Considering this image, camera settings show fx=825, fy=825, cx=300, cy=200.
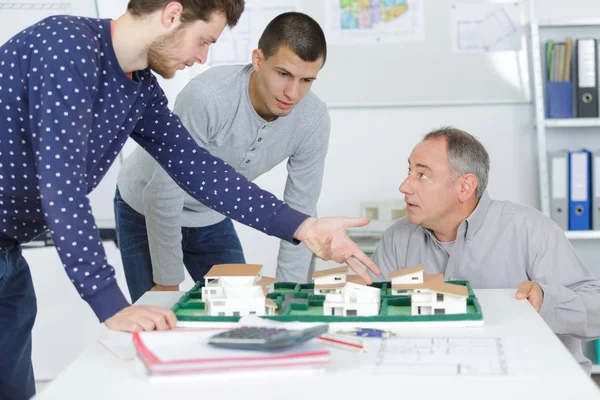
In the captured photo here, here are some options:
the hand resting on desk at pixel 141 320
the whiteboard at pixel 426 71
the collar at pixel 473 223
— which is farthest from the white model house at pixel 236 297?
the whiteboard at pixel 426 71

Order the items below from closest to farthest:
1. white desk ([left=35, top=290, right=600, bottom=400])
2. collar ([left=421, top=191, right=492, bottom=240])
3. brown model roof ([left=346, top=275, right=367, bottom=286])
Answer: white desk ([left=35, top=290, right=600, bottom=400])
brown model roof ([left=346, top=275, right=367, bottom=286])
collar ([left=421, top=191, right=492, bottom=240])

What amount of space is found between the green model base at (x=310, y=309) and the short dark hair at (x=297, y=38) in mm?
751

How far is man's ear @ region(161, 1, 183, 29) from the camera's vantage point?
4.77ft

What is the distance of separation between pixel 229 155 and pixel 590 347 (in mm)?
1853

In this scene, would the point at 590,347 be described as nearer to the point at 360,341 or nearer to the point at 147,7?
the point at 360,341

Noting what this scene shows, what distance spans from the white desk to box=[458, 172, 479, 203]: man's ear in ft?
3.11

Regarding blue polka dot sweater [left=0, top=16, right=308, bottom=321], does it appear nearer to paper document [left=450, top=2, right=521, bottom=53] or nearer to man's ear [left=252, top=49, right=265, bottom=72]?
man's ear [left=252, top=49, right=265, bottom=72]

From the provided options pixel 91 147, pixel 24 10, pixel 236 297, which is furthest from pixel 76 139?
pixel 24 10

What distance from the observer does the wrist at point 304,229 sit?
5.45 ft

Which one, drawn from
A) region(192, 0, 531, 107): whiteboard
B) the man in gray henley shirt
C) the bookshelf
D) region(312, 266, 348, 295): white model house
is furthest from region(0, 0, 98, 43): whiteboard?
region(312, 266, 348, 295): white model house

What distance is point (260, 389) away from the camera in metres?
1.15

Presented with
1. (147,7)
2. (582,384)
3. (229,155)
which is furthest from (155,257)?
(582,384)

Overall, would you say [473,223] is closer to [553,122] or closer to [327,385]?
[327,385]

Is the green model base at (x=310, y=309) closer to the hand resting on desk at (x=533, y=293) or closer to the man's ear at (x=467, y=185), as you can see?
the hand resting on desk at (x=533, y=293)
